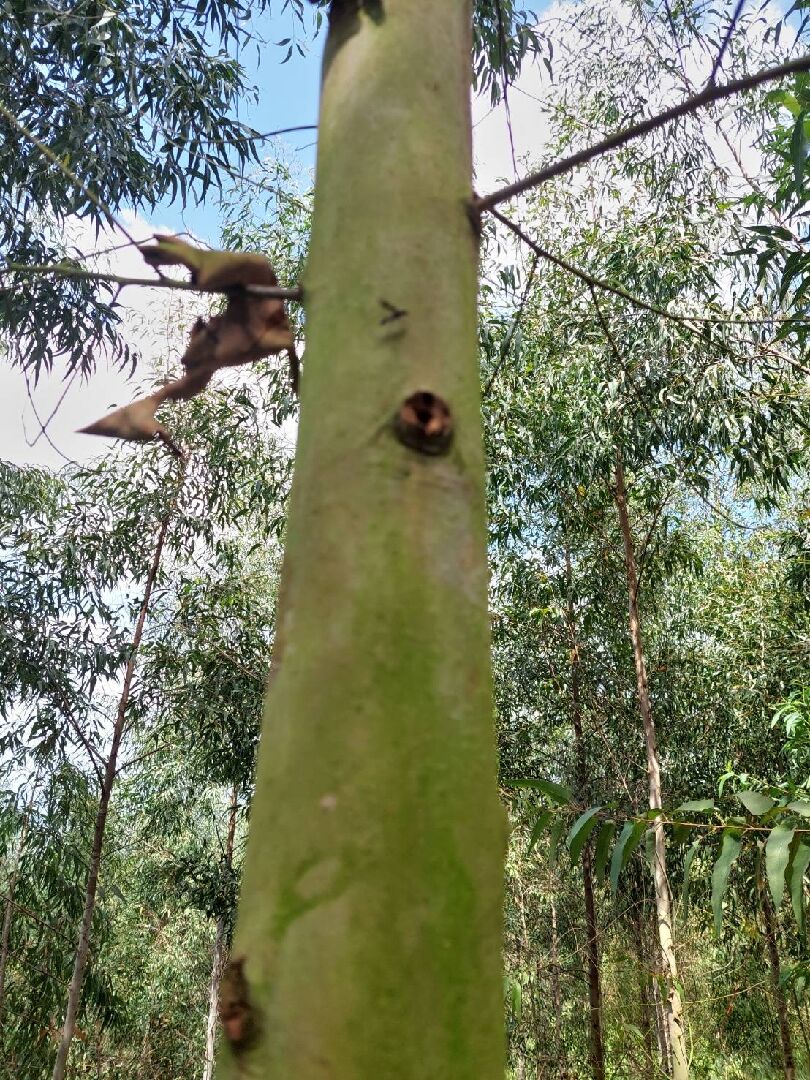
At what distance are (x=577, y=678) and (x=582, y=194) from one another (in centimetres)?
299

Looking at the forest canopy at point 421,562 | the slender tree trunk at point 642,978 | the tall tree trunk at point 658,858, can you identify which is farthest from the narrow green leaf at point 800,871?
the slender tree trunk at point 642,978

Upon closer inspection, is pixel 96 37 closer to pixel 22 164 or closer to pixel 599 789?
pixel 22 164

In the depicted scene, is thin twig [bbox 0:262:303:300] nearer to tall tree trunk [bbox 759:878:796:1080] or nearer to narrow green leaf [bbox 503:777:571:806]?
narrow green leaf [bbox 503:777:571:806]

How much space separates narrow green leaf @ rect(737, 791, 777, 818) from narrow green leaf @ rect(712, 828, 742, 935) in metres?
0.05

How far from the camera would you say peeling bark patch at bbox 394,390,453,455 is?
420mm

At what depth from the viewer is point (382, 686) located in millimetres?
375

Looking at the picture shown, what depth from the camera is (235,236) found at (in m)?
5.91

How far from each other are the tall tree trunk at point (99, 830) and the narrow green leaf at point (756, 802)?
403 cm

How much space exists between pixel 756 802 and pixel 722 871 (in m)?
0.09

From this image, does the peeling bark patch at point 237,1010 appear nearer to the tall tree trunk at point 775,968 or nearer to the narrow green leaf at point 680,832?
the narrow green leaf at point 680,832

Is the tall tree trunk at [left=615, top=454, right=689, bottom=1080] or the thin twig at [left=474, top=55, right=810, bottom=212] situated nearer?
the thin twig at [left=474, top=55, right=810, bottom=212]

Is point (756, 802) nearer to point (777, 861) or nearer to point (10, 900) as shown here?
point (777, 861)

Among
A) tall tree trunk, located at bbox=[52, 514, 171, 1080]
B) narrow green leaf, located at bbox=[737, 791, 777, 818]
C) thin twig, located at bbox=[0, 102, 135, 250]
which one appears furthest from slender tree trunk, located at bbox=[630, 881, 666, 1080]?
thin twig, located at bbox=[0, 102, 135, 250]

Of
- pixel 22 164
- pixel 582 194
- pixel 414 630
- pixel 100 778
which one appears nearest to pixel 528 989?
pixel 100 778
